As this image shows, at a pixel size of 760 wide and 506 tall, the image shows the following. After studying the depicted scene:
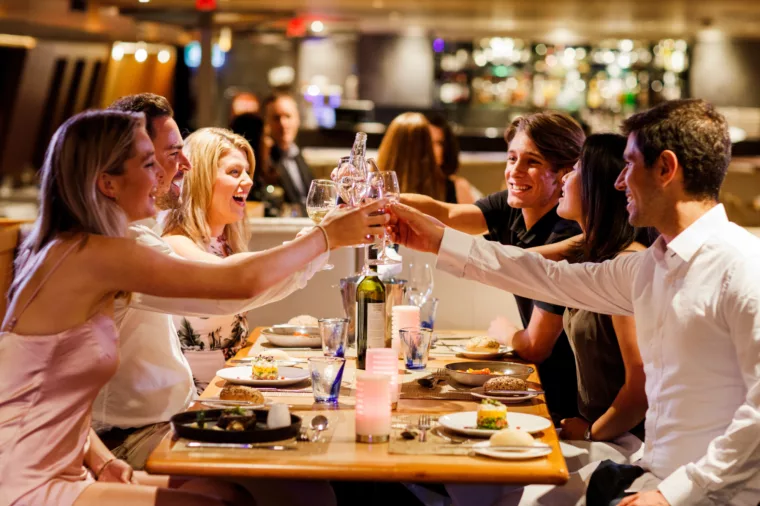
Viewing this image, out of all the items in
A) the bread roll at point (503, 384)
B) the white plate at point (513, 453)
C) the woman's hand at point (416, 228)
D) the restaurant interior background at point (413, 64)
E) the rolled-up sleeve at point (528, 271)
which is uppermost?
the restaurant interior background at point (413, 64)

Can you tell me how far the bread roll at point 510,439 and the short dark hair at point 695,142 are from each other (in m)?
0.77

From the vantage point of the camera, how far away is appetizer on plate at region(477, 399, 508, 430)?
196 centimetres

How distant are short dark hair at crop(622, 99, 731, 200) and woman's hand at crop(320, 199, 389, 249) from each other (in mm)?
753

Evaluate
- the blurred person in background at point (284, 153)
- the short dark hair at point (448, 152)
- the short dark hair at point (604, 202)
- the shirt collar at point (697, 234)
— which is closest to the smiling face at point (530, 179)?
the short dark hair at point (604, 202)

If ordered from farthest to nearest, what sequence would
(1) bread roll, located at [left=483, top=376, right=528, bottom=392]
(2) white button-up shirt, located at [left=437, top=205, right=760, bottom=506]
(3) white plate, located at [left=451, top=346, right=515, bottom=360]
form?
(3) white plate, located at [left=451, top=346, right=515, bottom=360]
(1) bread roll, located at [left=483, top=376, right=528, bottom=392]
(2) white button-up shirt, located at [left=437, top=205, right=760, bottom=506]

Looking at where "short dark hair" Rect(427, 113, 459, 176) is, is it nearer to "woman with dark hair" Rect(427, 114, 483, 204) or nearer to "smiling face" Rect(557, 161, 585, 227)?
"woman with dark hair" Rect(427, 114, 483, 204)

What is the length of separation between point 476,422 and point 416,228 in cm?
81

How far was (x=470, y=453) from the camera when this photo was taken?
5.99 feet

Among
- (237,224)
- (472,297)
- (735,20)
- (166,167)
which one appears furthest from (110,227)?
(735,20)

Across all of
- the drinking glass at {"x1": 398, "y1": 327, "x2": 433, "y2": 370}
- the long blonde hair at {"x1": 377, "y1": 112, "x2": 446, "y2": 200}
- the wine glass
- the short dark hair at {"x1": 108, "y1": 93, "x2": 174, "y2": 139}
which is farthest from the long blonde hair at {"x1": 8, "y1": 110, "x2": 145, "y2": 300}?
the long blonde hair at {"x1": 377, "y1": 112, "x2": 446, "y2": 200}

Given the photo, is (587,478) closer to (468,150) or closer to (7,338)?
(7,338)

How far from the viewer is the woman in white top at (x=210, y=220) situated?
3.03m

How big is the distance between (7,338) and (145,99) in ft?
3.45

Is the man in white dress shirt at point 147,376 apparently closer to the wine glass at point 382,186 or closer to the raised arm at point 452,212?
the wine glass at point 382,186
